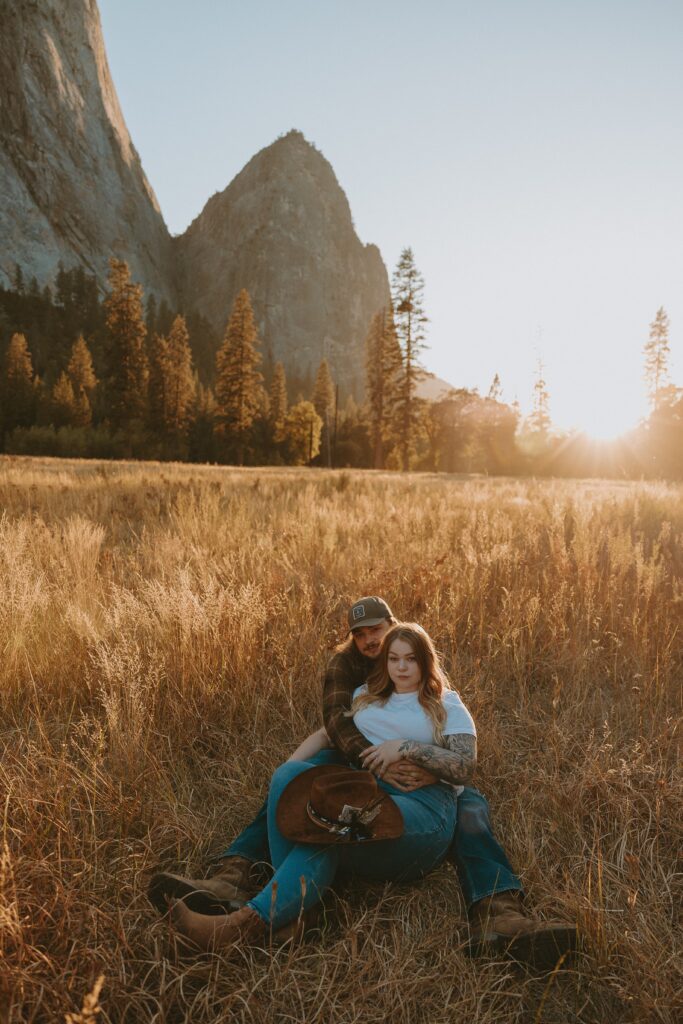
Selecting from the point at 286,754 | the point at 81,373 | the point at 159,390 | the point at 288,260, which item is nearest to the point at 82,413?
the point at 159,390

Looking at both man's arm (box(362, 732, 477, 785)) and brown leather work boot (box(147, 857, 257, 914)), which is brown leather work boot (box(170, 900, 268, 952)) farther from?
man's arm (box(362, 732, 477, 785))

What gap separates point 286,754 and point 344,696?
464mm

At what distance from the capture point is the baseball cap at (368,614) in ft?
8.52

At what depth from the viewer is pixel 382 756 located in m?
2.16

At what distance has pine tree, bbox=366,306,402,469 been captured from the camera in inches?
1699

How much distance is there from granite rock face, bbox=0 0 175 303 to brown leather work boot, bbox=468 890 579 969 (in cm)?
11580

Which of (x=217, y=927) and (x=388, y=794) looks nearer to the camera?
(x=217, y=927)

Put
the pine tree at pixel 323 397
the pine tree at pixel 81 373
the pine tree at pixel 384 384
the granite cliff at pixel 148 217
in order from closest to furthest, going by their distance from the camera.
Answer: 1. the pine tree at pixel 384 384
2. the pine tree at pixel 81 373
3. the pine tree at pixel 323 397
4. the granite cliff at pixel 148 217

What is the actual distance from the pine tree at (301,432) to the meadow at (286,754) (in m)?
52.2

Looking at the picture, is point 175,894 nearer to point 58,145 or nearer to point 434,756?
point 434,756

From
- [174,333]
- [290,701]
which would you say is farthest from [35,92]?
[290,701]

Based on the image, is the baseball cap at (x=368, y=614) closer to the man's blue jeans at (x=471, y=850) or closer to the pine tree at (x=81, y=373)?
the man's blue jeans at (x=471, y=850)

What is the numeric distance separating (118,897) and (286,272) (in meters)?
172

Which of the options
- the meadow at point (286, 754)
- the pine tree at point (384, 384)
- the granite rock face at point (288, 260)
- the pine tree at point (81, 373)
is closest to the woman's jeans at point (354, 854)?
the meadow at point (286, 754)
